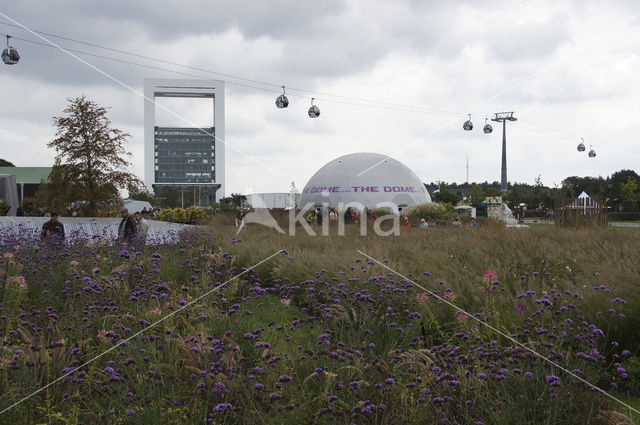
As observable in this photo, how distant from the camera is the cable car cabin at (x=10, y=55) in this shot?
13977 mm

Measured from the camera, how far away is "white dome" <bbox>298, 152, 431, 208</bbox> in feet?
189

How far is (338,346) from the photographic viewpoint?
14.6ft

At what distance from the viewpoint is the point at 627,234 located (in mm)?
11320

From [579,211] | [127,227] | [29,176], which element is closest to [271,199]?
[29,176]

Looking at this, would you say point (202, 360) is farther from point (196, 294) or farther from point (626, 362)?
point (626, 362)

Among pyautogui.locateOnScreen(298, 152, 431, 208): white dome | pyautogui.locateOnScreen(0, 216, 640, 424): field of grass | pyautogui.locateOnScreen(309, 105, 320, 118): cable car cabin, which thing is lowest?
pyautogui.locateOnScreen(0, 216, 640, 424): field of grass

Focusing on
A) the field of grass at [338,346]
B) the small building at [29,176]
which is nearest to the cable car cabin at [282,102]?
the field of grass at [338,346]

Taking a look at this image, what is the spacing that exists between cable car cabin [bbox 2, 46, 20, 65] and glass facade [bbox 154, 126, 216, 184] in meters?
181

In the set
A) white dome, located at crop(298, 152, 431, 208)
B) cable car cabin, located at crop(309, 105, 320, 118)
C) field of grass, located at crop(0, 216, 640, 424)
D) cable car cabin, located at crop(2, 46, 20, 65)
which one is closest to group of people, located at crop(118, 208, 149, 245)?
field of grass, located at crop(0, 216, 640, 424)

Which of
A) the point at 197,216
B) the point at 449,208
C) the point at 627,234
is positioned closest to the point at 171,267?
the point at 627,234

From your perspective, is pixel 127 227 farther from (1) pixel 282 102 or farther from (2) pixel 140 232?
(1) pixel 282 102

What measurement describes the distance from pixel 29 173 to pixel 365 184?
51038mm

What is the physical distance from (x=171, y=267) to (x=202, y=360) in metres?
4.93

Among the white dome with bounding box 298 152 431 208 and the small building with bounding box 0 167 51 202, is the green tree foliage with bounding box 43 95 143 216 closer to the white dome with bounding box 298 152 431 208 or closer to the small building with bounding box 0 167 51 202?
the white dome with bounding box 298 152 431 208
